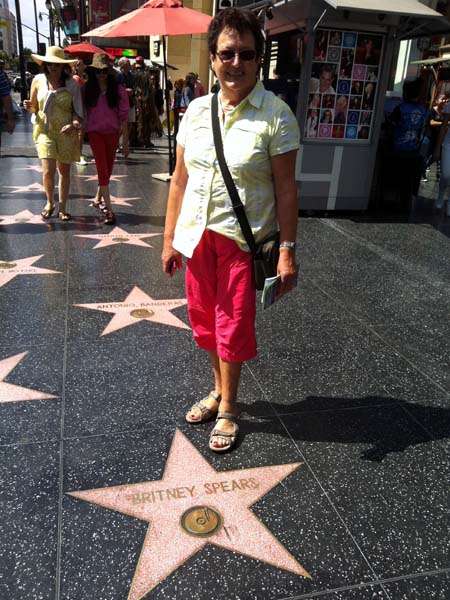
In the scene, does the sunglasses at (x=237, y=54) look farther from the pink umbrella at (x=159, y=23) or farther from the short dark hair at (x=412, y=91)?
the short dark hair at (x=412, y=91)

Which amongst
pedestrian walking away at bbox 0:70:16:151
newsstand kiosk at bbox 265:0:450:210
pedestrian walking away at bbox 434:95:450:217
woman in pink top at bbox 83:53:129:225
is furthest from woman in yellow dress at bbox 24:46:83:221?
pedestrian walking away at bbox 434:95:450:217

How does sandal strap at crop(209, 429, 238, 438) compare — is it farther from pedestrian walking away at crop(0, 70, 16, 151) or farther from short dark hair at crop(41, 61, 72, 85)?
pedestrian walking away at crop(0, 70, 16, 151)

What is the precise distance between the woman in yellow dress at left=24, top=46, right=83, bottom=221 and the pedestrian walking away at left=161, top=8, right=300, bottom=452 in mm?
3973

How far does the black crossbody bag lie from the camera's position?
2264 mm

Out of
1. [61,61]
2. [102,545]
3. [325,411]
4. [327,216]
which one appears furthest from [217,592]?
[327,216]

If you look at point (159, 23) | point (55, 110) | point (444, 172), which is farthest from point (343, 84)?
point (55, 110)

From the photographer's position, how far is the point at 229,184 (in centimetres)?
228

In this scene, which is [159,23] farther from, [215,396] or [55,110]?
[215,396]

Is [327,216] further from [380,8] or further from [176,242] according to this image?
[176,242]

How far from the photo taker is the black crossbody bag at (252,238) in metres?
2.26

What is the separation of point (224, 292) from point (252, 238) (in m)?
0.29

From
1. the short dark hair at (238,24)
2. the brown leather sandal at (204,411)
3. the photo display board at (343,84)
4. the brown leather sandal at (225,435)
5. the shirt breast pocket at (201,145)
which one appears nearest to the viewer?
the short dark hair at (238,24)

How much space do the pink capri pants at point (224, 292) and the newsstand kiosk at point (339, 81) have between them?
5409 millimetres

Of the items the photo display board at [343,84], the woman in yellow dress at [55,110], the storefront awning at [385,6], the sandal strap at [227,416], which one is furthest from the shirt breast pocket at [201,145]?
the photo display board at [343,84]
